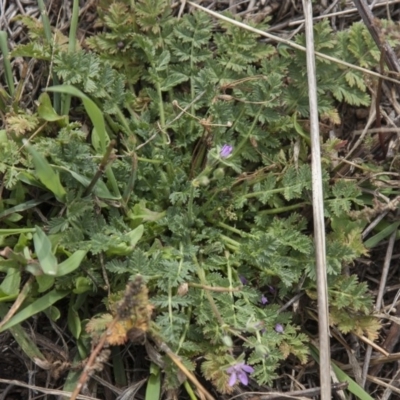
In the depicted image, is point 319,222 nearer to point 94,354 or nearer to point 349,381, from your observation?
point 349,381

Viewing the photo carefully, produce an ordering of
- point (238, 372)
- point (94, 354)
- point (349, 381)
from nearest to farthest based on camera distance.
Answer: point (94, 354) < point (238, 372) < point (349, 381)

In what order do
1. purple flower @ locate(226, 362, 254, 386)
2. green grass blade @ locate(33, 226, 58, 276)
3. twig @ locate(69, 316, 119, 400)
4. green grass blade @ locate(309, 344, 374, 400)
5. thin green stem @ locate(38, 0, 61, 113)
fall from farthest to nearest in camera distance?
thin green stem @ locate(38, 0, 61, 113) → green grass blade @ locate(309, 344, 374, 400) → purple flower @ locate(226, 362, 254, 386) → green grass blade @ locate(33, 226, 58, 276) → twig @ locate(69, 316, 119, 400)

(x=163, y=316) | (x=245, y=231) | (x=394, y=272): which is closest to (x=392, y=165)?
(x=394, y=272)

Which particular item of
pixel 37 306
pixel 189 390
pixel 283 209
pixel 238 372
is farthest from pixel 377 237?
pixel 37 306

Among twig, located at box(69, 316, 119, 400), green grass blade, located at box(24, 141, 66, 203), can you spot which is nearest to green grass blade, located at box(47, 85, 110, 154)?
green grass blade, located at box(24, 141, 66, 203)

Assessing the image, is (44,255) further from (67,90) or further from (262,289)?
(262,289)

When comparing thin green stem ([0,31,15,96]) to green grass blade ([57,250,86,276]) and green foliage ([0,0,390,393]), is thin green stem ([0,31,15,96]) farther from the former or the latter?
green grass blade ([57,250,86,276])

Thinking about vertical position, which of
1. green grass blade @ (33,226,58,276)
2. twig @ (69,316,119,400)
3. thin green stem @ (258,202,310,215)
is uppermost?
green grass blade @ (33,226,58,276)

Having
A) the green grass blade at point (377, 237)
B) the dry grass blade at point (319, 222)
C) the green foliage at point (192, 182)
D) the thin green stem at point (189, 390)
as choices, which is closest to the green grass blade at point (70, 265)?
the green foliage at point (192, 182)
